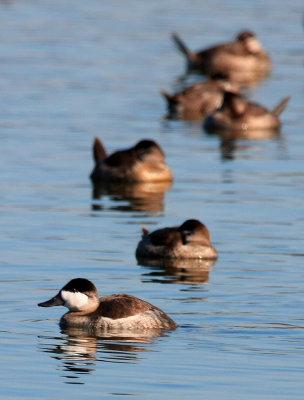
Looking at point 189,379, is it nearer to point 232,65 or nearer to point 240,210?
point 240,210

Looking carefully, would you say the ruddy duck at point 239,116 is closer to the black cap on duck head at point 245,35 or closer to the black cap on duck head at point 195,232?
the black cap on duck head at point 245,35

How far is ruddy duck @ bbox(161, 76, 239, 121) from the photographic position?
34656 mm

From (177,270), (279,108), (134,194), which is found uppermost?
(279,108)

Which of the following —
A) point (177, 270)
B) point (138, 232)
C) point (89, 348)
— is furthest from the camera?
point (138, 232)

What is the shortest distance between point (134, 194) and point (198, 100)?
1142 centimetres

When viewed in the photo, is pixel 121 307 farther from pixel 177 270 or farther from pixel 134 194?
pixel 134 194

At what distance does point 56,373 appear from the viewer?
13.0 metres

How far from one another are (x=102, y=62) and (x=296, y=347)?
29.2m

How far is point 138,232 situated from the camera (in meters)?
20.5

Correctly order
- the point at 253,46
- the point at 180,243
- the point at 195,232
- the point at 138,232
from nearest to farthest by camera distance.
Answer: the point at 195,232, the point at 180,243, the point at 138,232, the point at 253,46

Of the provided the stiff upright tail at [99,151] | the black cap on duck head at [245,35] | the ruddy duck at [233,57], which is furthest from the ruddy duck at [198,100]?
the stiff upright tail at [99,151]

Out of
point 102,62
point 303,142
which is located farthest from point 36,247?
point 102,62

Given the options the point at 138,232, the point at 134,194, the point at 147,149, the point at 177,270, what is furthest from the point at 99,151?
the point at 177,270

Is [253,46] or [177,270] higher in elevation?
[253,46]
